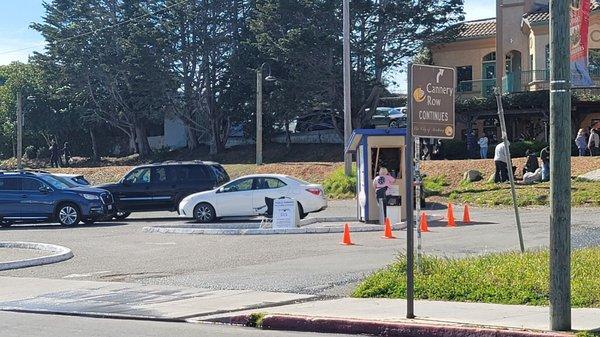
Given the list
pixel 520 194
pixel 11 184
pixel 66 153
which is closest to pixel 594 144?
pixel 520 194

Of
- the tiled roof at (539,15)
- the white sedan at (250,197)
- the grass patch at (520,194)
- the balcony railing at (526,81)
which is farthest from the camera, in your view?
the balcony railing at (526,81)

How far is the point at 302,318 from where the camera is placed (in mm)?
11492

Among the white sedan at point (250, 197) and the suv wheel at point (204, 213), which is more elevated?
the white sedan at point (250, 197)

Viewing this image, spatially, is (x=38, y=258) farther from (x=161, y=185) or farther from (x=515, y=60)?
(x=515, y=60)

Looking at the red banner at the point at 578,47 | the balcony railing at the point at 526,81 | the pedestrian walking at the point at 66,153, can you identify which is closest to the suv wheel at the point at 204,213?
the red banner at the point at 578,47

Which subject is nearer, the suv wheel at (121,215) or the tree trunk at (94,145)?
the suv wheel at (121,215)

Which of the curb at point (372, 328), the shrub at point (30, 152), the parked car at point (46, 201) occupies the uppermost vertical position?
the shrub at point (30, 152)

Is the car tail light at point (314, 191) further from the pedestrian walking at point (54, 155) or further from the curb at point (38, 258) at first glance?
the pedestrian walking at point (54, 155)

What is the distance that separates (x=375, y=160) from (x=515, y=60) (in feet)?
91.0

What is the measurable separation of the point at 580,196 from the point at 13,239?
17.2 meters

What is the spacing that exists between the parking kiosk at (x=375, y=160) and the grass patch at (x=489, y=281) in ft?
35.0

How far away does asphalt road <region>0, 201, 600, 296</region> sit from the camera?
1574cm

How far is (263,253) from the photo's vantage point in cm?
1936

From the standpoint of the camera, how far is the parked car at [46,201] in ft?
92.8
